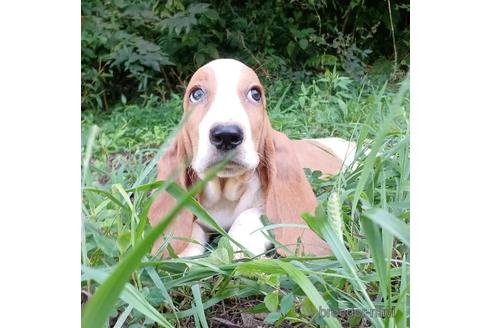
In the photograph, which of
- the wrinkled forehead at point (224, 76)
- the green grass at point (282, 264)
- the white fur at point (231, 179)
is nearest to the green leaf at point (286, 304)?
the green grass at point (282, 264)

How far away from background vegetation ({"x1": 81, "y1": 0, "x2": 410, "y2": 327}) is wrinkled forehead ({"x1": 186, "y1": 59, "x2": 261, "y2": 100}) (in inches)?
0.8

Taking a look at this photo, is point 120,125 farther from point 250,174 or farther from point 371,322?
point 371,322

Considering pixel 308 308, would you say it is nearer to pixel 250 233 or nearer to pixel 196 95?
pixel 250 233

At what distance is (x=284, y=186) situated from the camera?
72 cm

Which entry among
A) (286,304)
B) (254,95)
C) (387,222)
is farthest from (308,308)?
(254,95)

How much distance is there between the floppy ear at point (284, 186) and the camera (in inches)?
27.3

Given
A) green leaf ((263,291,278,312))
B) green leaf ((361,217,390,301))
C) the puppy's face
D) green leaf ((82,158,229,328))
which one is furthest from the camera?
the puppy's face

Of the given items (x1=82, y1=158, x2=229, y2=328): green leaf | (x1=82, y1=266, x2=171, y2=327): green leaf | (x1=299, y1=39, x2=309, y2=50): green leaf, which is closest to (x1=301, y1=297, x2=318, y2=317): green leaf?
(x1=82, y1=266, x2=171, y2=327): green leaf

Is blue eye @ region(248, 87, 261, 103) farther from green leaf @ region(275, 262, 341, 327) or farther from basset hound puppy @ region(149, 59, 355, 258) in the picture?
green leaf @ region(275, 262, 341, 327)

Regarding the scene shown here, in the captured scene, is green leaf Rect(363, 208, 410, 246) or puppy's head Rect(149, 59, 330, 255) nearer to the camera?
green leaf Rect(363, 208, 410, 246)

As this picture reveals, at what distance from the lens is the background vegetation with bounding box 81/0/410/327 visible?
0.52 metres

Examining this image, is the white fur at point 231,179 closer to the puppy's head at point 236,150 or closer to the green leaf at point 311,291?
the puppy's head at point 236,150
